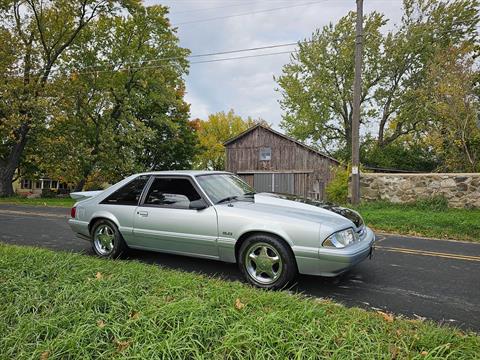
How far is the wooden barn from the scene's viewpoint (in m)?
23.1

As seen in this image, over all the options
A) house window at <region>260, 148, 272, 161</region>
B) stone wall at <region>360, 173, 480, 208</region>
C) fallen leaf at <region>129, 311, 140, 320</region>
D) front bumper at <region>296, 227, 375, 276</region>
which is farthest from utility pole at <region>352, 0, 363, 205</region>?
house window at <region>260, 148, 272, 161</region>

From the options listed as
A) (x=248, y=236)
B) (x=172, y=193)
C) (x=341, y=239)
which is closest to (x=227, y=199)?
(x=248, y=236)

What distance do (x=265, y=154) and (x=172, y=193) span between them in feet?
64.0

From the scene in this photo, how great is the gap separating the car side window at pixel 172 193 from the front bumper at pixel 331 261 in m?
1.79

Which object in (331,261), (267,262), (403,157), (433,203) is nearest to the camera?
(331,261)

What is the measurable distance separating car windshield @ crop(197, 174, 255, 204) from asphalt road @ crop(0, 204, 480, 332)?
108 cm

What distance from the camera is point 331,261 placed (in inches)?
155

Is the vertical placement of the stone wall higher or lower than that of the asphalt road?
higher

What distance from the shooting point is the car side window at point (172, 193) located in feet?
16.4

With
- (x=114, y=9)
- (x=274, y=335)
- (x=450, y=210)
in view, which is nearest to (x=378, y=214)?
(x=450, y=210)

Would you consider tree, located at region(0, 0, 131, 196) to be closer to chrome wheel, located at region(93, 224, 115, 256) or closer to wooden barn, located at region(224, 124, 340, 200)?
wooden barn, located at region(224, 124, 340, 200)

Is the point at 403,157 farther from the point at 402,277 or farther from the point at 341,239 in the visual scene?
the point at 341,239

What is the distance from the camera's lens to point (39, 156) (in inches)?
896

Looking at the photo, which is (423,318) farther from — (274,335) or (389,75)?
(389,75)
